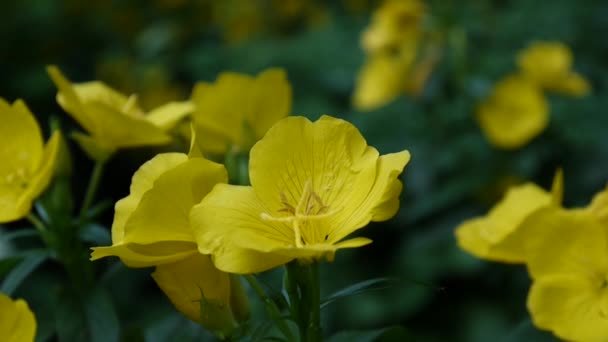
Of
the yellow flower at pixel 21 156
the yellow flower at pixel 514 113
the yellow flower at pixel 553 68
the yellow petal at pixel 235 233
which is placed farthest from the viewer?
the yellow flower at pixel 514 113

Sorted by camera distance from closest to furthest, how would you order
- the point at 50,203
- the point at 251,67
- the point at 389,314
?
the point at 50,203 → the point at 389,314 → the point at 251,67

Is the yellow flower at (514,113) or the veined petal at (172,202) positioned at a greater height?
the veined petal at (172,202)

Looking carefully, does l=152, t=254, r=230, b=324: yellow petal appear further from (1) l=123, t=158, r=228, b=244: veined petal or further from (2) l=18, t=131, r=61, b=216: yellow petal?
(2) l=18, t=131, r=61, b=216: yellow petal

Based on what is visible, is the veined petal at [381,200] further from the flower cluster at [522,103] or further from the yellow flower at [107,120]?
the flower cluster at [522,103]

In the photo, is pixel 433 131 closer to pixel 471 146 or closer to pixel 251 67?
pixel 471 146

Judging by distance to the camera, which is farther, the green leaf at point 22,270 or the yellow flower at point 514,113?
the yellow flower at point 514,113

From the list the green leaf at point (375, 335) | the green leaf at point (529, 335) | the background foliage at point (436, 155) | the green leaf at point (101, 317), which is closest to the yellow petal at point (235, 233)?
the green leaf at point (375, 335)

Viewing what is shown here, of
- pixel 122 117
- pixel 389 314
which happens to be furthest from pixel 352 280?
pixel 122 117
